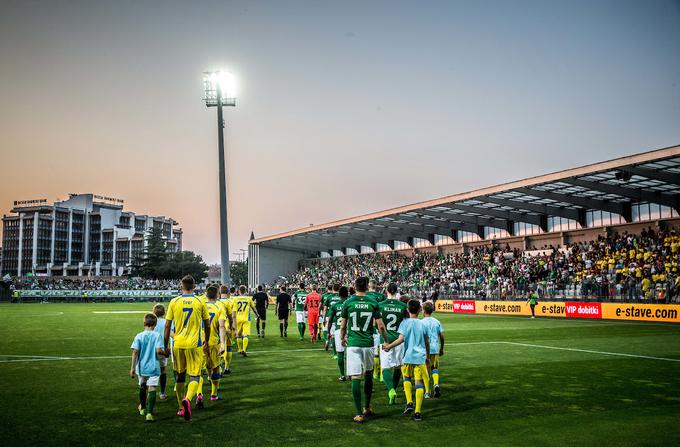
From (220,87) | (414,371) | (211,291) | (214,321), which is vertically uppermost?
(220,87)

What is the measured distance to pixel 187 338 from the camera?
8.37 m

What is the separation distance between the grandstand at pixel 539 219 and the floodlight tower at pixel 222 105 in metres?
19.8

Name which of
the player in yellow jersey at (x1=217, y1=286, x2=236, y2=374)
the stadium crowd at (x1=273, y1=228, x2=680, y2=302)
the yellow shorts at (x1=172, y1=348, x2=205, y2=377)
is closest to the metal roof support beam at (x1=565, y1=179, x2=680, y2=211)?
the stadium crowd at (x1=273, y1=228, x2=680, y2=302)

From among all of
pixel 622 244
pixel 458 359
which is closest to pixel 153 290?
pixel 622 244

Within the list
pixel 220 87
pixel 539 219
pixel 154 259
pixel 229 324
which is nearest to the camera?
pixel 229 324

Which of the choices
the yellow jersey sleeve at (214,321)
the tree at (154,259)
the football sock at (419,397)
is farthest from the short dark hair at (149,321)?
the tree at (154,259)

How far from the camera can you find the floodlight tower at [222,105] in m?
21.5

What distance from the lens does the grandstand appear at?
30998mm

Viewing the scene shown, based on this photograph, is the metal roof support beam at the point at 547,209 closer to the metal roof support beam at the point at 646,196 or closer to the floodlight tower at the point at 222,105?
the metal roof support beam at the point at 646,196

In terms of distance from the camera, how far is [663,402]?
9430 mm

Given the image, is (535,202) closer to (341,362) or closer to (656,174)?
(656,174)

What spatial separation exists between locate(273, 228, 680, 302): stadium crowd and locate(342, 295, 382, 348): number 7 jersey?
2293 cm

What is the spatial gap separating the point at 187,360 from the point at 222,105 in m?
18.1

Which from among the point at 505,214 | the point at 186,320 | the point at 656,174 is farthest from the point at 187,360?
the point at 505,214
